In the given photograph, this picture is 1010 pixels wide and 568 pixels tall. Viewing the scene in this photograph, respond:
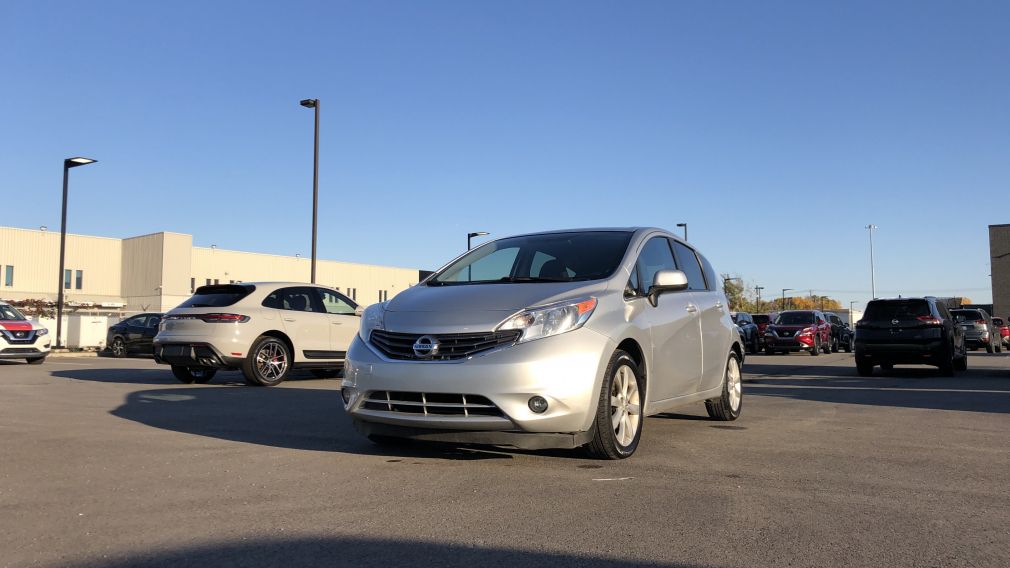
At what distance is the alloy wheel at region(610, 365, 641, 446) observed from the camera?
222 inches

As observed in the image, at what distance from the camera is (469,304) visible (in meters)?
5.52

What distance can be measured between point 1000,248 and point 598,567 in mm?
62746

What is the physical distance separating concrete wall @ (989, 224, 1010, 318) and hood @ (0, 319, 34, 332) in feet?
189

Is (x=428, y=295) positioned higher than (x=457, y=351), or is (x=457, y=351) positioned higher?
(x=428, y=295)

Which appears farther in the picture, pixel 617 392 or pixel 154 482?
pixel 617 392

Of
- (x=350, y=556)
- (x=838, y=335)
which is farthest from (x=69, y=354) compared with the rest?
(x=838, y=335)

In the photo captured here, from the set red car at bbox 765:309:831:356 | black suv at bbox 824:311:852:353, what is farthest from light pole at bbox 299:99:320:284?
black suv at bbox 824:311:852:353

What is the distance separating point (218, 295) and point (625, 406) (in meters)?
8.59

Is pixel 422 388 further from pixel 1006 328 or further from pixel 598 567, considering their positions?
pixel 1006 328

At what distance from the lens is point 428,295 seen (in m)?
5.91

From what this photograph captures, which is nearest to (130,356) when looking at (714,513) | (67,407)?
(67,407)

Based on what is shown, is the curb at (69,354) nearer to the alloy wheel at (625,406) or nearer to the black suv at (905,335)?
the black suv at (905,335)

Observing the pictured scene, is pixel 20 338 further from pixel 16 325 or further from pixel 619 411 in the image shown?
pixel 619 411

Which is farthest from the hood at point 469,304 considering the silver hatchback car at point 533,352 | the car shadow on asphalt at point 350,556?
the car shadow on asphalt at point 350,556
